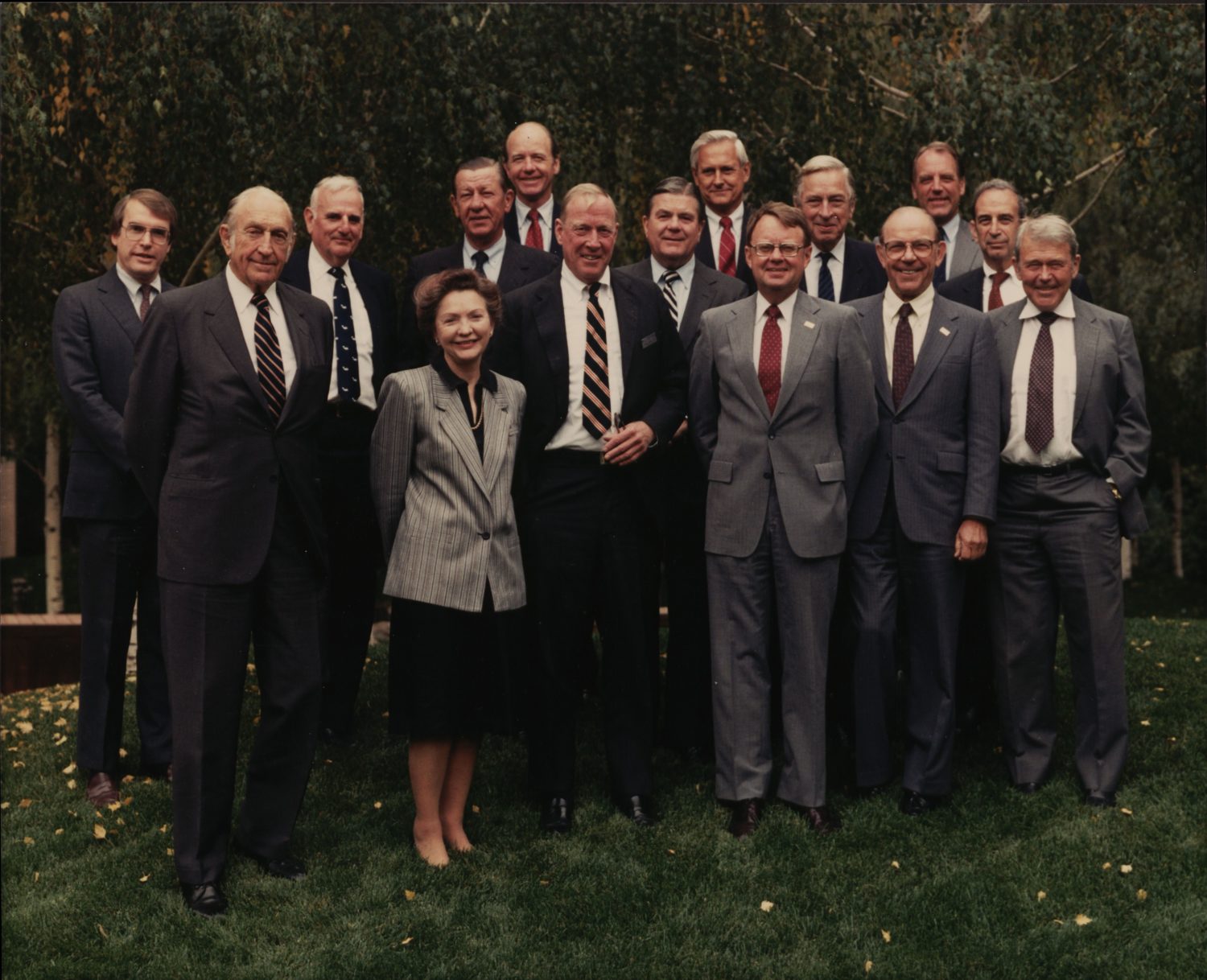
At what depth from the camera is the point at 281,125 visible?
1188cm

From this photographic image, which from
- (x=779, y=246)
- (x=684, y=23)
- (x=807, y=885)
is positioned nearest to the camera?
(x=807, y=885)

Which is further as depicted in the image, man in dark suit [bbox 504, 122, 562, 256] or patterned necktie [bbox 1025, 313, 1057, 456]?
man in dark suit [bbox 504, 122, 562, 256]

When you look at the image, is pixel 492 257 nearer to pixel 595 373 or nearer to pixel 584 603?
pixel 595 373

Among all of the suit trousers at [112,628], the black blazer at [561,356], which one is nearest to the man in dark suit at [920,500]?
the black blazer at [561,356]

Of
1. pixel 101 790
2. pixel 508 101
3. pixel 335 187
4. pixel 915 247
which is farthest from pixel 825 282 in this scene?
pixel 508 101

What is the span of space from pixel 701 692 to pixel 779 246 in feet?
7.00

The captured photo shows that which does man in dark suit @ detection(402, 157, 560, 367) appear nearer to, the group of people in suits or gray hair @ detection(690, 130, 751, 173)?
the group of people in suits

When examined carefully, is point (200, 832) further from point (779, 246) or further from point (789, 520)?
point (779, 246)

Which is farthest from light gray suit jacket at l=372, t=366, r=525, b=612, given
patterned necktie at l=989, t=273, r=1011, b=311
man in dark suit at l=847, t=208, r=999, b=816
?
patterned necktie at l=989, t=273, r=1011, b=311

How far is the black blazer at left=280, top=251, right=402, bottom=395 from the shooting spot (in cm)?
639

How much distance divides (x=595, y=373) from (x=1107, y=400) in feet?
7.06

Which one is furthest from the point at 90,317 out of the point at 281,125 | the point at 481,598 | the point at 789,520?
the point at 281,125

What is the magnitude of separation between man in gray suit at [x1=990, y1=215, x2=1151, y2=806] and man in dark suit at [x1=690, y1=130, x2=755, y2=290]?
132cm

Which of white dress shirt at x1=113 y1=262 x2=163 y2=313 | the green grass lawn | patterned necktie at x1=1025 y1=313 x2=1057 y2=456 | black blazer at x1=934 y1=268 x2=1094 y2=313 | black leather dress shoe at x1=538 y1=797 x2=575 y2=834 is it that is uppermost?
black blazer at x1=934 y1=268 x2=1094 y2=313
